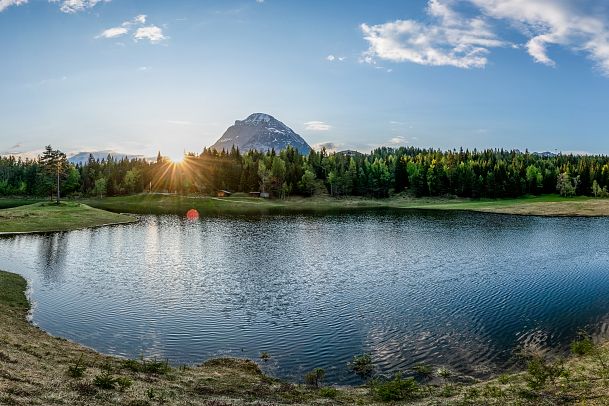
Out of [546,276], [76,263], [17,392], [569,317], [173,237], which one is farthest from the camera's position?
[173,237]

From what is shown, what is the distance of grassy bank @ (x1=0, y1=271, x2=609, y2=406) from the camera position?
18.3 metres

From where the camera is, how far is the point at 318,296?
4428 cm

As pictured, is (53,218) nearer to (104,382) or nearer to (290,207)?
(104,382)

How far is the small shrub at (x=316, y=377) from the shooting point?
25172mm

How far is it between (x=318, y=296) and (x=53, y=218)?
273ft

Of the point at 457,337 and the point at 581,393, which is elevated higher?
the point at 581,393

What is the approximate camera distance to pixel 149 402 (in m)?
18.1

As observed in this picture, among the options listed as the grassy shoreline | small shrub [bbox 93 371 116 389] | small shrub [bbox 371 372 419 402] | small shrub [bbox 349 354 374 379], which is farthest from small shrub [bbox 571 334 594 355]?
the grassy shoreline

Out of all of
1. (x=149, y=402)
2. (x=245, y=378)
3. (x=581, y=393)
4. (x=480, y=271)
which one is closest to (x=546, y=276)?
(x=480, y=271)

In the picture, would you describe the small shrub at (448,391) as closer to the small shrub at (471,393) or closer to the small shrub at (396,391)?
the small shrub at (471,393)

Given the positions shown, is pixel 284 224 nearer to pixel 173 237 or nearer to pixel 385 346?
pixel 173 237

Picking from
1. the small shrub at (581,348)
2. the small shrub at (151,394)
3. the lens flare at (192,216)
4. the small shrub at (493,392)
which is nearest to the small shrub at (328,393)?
the small shrub at (493,392)

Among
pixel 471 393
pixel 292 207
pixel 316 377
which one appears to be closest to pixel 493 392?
pixel 471 393

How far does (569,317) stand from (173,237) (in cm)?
7196
